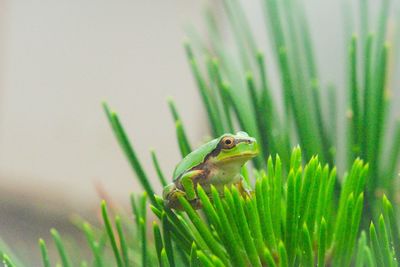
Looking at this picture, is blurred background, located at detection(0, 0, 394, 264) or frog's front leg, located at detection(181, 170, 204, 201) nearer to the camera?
frog's front leg, located at detection(181, 170, 204, 201)

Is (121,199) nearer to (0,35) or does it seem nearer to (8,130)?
(8,130)

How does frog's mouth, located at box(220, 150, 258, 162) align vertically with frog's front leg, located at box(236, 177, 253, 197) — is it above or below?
above

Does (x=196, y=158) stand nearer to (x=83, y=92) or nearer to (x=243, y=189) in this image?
(x=243, y=189)

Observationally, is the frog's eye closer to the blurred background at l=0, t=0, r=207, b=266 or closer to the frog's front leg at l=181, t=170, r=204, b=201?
the frog's front leg at l=181, t=170, r=204, b=201

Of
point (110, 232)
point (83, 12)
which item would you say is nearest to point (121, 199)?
point (83, 12)

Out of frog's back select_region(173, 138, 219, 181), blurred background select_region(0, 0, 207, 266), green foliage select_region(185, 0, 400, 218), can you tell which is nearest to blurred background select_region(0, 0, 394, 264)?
blurred background select_region(0, 0, 207, 266)

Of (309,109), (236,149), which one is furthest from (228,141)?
(309,109)
